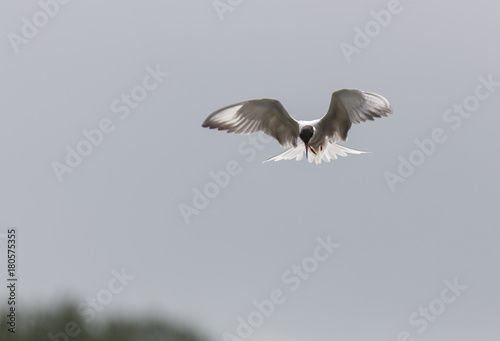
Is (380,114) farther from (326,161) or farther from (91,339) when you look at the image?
(91,339)

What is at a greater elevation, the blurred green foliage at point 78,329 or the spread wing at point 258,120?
the spread wing at point 258,120

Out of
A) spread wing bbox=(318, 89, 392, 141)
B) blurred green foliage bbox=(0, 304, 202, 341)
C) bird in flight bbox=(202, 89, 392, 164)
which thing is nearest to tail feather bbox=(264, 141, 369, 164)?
bird in flight bbox=(202, 89, 392, 164)

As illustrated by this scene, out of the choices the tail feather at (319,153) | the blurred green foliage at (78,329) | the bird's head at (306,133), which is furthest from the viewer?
the blurred green foliage at (78,329)

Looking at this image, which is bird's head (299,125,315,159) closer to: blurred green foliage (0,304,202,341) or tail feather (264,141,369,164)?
tail feather (264,141,369,164)

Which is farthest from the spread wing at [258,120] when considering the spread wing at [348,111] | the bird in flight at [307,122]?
the spread wing at [348,111]

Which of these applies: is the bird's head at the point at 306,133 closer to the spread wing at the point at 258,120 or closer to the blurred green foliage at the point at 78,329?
the spread wing at the point at 258,120

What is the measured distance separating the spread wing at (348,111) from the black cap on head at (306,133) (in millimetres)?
302

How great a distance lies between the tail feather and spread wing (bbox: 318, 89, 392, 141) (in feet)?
1.26

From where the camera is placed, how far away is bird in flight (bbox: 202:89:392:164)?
12781 millimetres

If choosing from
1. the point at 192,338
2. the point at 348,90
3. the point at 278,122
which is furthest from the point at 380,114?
the point at 192,338

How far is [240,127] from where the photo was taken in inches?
524

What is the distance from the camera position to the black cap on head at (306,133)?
1275 centimetres

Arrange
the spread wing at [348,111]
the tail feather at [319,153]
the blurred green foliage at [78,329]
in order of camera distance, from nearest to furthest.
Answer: the spread wing at [348,111] < the tail feather at [319,153] < the blurred green foliage at [78,329]

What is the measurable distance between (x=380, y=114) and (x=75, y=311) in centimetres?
2252
